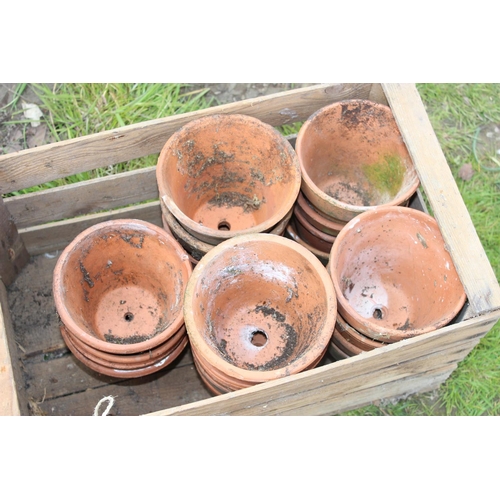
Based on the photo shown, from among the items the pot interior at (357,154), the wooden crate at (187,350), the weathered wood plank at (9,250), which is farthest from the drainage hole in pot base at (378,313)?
the weathered wood plank at (9,250)

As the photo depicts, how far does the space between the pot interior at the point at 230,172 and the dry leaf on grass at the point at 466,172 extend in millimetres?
1375

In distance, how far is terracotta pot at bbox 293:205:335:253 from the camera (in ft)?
9.78

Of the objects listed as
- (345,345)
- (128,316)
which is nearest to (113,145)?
(128,316)

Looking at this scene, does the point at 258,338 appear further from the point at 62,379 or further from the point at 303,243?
the point at 62,379

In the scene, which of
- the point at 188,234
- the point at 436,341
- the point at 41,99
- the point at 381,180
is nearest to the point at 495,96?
the point at 381,180

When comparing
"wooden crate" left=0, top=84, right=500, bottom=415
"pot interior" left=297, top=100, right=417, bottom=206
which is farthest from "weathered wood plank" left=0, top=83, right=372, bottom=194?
"pot interior" left=297, top=100, right=417, bottom=206

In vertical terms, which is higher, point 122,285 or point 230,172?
point 230,172

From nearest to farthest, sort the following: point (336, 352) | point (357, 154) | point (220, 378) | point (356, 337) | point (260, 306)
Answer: point (220, 378) < point (356, 337) < point (336, 352) < point (260, 306) < point (357, 154)

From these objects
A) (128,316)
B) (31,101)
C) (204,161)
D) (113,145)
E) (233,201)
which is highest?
(113,145)

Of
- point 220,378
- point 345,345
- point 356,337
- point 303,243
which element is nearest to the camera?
point 220,378

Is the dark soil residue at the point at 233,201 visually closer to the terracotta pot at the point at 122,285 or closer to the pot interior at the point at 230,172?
the pot interior at the point at 230,172

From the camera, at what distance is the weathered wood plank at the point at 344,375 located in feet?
7.48

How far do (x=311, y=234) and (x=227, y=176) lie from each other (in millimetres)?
510

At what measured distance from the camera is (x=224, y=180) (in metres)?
3.12
